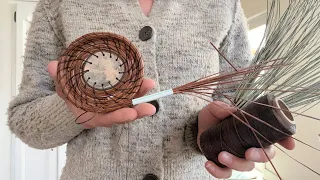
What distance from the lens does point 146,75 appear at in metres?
0.53

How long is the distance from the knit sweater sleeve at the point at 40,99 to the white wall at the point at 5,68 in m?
1.65

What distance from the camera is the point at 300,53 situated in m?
0.44

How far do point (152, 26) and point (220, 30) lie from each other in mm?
125

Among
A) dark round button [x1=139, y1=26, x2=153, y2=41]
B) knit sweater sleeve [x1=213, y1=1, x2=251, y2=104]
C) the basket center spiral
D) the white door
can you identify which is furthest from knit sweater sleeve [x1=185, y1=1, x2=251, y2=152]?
the white door

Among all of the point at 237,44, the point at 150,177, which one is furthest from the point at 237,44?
the point at 150,177

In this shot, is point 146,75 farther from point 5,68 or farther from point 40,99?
point 5,68

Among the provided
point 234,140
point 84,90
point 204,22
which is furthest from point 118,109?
point 204,22

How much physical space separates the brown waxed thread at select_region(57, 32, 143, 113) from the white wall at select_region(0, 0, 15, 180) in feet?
6.14

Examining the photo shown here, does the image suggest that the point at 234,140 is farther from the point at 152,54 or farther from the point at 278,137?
the point at 152,54

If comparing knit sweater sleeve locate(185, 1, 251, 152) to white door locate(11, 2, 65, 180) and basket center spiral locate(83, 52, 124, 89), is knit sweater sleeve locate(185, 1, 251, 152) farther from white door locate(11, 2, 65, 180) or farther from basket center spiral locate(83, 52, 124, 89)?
white door locate(11, 2, 65, 180)

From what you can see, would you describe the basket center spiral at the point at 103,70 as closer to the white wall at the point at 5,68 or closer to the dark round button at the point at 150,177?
the dark round button at the point at 150,177

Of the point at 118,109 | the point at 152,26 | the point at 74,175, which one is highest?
the point at 152,26

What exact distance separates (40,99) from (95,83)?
0.18 metres

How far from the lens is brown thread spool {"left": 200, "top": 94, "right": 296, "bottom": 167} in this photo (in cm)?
38
